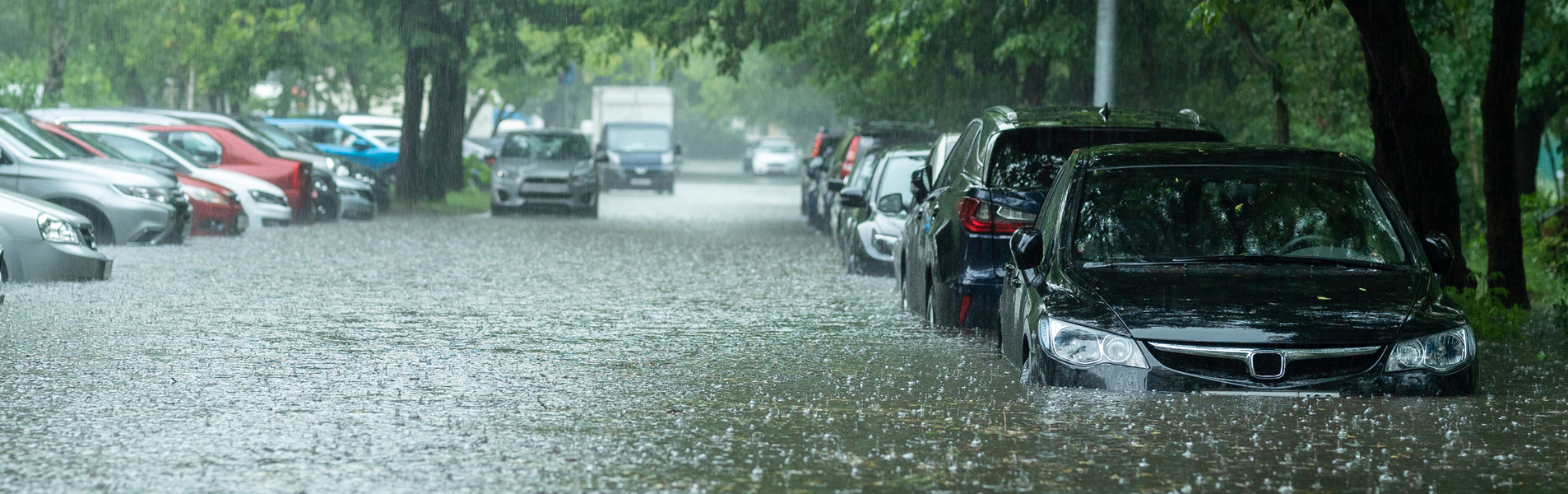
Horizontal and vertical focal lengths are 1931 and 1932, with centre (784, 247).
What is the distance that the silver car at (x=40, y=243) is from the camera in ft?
47.6

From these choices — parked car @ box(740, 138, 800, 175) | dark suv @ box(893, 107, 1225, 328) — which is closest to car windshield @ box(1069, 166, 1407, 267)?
dark suv @ box(893, 107, 1225, 328)

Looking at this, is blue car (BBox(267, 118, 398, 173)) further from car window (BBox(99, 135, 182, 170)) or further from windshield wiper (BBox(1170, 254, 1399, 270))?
windshield wiper (BBox(1170, 254, 1399, 270))

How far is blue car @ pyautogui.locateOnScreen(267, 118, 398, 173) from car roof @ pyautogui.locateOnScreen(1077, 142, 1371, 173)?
27309mm

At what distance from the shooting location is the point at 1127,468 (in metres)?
6.64

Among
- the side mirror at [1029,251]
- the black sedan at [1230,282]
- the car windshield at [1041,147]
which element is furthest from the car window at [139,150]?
the side mirror at [1029,251]

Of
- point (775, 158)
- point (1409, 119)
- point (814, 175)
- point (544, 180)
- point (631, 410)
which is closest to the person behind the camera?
point (631, 410)

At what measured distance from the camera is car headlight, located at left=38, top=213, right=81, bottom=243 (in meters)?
14.6

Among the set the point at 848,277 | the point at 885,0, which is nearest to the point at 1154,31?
the point at 885,0

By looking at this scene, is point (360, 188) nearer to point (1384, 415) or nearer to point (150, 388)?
point (150, 388)

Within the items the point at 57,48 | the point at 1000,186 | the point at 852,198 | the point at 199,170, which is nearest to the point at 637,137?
the point at 57,48

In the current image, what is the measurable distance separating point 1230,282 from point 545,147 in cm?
2484

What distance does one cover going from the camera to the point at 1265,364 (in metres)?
7.50

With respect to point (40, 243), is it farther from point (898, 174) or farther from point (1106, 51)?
point (1106, 51)

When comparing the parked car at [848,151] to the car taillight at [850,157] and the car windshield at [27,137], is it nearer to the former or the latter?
the car taillight at [850,157]
